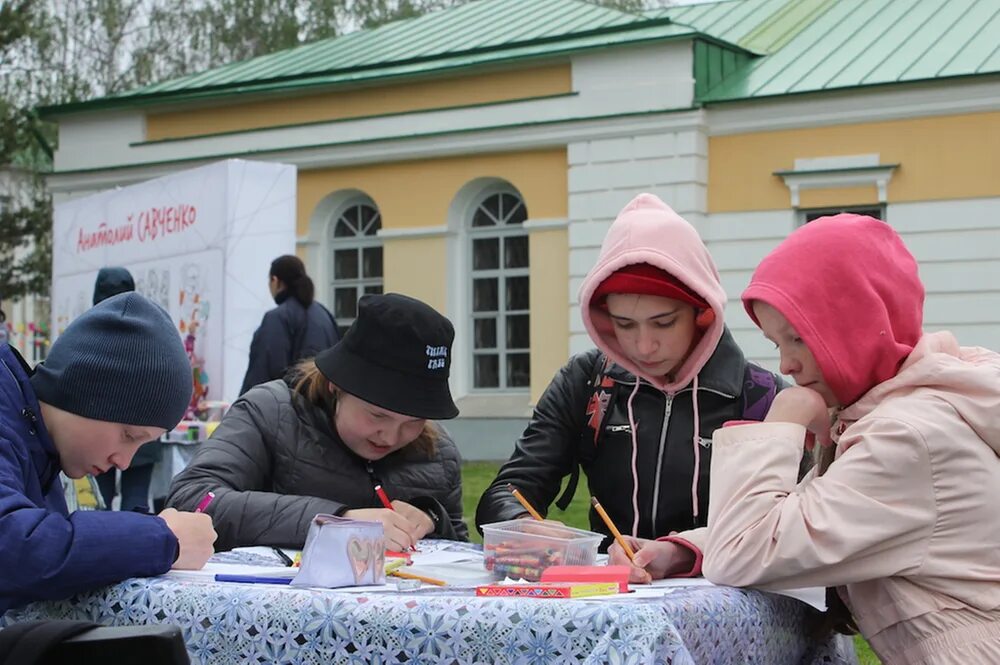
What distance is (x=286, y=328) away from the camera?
830cm

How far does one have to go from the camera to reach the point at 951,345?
251cm

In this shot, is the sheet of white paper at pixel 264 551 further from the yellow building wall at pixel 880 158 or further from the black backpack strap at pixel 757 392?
the yellow building wall at pixel 880 158

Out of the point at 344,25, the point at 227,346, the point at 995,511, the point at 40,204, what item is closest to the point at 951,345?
the point at 995,511

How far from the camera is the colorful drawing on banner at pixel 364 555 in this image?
239 centimetres

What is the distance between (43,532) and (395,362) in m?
1.06

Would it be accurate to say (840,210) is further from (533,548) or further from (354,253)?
(533,548)

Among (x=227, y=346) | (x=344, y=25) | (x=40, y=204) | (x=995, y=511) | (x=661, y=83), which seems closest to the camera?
(x=995, y=511)

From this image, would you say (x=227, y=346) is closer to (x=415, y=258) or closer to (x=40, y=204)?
(x=415, y=258)

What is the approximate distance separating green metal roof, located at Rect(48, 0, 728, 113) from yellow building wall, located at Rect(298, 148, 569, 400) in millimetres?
1112

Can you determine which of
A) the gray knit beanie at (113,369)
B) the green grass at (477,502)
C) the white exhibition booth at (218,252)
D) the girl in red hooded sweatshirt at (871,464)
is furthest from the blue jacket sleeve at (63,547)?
the white exhibition booth at (218,252)

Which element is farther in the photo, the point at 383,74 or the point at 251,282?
the point at 383,74

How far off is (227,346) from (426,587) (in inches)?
249

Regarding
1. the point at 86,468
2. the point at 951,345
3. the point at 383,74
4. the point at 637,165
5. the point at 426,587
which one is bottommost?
the point at 426,587

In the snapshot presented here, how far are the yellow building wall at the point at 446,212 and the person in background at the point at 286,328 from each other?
6.73 meters
